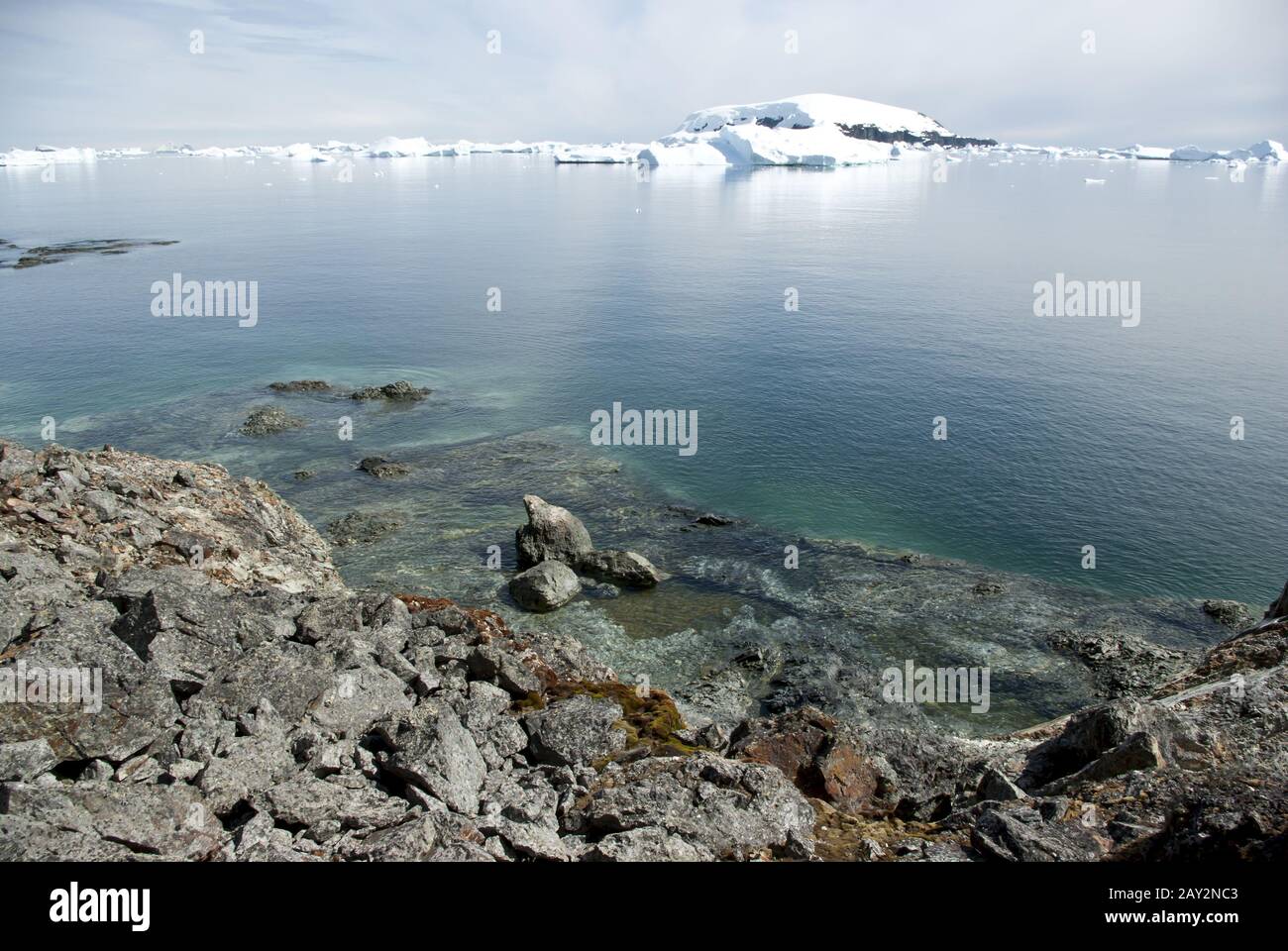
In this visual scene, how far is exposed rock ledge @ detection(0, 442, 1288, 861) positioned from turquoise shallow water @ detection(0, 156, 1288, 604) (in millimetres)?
18872

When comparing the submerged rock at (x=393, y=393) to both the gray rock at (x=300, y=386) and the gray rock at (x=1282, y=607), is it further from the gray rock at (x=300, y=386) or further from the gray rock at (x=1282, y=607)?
the gray rock at (x=1282, y=607)

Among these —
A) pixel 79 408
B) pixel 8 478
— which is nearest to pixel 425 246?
pixel 79 408

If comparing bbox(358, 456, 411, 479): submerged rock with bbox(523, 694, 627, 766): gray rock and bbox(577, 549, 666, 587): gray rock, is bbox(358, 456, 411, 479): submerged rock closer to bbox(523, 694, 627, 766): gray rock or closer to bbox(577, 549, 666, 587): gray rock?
bbox(577, 549, 666, 587): gray rock

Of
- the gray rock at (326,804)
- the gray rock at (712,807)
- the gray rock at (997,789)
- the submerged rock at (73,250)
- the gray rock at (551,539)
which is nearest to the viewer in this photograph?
the gray rock at (326,804)

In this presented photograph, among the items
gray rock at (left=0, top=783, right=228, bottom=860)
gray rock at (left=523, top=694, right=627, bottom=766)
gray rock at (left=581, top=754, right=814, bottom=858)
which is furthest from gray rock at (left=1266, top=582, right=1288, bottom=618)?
gray rock at (left=0, top=783, right=228, bottom=860)

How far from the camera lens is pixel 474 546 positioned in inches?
1483

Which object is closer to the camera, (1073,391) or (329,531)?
(329,531)

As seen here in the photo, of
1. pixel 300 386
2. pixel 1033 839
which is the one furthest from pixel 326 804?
pixel 300 386

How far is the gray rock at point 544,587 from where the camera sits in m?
32.8

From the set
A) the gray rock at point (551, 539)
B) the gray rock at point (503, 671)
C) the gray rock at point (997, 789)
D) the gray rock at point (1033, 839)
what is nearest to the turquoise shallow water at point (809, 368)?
the gray rock at point (551, 539)

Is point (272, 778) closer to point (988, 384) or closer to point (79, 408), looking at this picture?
point (79, 408)

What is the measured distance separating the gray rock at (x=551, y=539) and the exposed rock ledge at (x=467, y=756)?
11060 mm

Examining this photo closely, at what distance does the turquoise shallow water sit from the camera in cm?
4081
